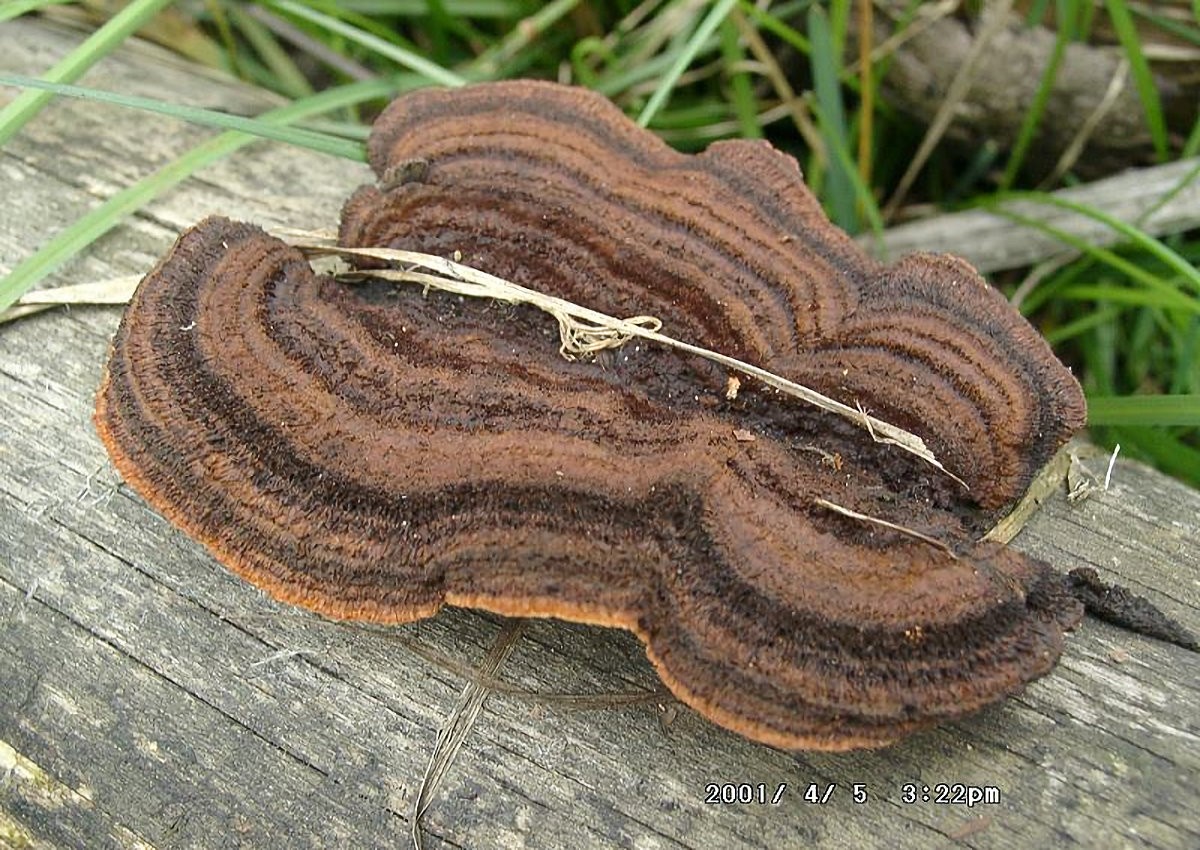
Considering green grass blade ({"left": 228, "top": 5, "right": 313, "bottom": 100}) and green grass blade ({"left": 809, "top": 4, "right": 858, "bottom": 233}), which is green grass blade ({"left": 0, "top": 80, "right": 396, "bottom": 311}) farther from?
green grass blade ({"left": 809, "top": 4, "right": 858, "bottom": 233})

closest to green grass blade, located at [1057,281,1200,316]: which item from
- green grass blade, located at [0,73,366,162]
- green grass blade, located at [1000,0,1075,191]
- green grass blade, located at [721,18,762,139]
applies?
green grass blade, located at [1000,0,1075,191]

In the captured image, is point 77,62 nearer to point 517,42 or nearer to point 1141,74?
point 517,42

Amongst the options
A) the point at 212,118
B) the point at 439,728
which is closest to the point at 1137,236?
the point at 439,728

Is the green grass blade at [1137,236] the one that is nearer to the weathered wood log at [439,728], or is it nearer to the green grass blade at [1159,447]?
the green grass blade at [1159,447]

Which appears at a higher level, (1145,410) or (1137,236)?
(1137,236)

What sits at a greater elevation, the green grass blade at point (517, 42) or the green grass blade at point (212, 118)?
the green grass blade at point (212, 118)

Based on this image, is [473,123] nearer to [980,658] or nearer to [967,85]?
[980,658]

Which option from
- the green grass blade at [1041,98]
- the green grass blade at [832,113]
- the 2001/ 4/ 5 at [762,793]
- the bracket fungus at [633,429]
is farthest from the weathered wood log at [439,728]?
the green grass blade at [1041,98]
